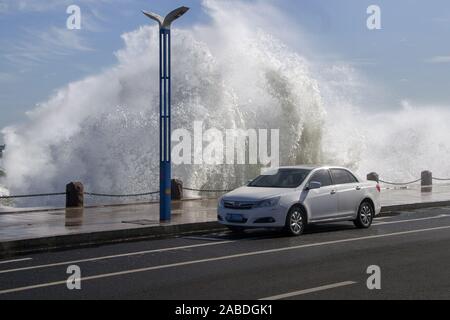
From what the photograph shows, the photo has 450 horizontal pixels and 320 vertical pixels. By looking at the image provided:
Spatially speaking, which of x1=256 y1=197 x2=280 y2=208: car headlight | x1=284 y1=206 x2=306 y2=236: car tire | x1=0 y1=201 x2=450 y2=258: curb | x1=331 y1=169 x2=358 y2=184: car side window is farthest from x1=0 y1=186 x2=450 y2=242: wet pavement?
x1=331 y1=169 x2=358 y2=184: car side window

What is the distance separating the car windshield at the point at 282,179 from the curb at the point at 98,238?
155 centimetres

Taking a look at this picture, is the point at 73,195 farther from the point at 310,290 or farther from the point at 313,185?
the point at 310,290

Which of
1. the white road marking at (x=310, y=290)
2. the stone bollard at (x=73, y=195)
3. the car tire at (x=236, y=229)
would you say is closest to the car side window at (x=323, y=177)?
the car tire at (x=236, y=229)

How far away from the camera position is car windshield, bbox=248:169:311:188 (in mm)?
14875

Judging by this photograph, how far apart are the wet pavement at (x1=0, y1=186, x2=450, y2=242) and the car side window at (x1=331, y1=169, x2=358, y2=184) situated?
3.11 meters

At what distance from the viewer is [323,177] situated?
15.3 m

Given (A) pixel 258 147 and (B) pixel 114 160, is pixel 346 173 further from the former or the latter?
(A) pixel 258 147

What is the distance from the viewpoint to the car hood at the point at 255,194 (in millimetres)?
14070

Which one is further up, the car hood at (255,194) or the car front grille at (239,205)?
the car hood at (255,194)

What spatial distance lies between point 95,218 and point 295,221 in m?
5.33

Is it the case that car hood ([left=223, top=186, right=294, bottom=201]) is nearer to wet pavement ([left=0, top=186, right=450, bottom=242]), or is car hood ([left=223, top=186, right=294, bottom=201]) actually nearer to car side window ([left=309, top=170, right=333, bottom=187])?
car side window ([left=309, top=170, right=333, bottom=187])

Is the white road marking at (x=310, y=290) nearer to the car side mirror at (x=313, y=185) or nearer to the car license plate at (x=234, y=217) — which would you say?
the car license plate at (x=234, y=217)
